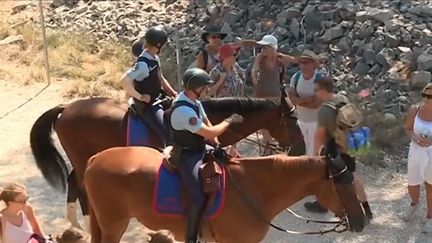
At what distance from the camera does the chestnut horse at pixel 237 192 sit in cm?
604

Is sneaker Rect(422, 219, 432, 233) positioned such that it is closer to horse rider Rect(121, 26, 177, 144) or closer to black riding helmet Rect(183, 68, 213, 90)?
horse rider Rect(121, 26, 177, 144)

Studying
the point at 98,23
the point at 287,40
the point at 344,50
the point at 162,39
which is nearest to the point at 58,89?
the point at 98,23

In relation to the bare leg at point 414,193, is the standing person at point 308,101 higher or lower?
higher

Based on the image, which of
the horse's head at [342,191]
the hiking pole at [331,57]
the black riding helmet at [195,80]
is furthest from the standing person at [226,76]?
the hiking pole at [331,57]

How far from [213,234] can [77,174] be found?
7.41 ft

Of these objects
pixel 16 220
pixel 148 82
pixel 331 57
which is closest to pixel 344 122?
pixel 148 82

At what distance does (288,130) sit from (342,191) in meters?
2.17

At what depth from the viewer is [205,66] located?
9016 millimetres

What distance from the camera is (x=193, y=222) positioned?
6.32 meters

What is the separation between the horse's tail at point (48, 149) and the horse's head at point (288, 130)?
7.78 feet

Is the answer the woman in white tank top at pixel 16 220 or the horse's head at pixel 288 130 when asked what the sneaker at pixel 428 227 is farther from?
the woman in white tank top at pixel 16 220

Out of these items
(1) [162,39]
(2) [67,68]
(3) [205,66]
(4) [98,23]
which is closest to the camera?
(1) [162,39]

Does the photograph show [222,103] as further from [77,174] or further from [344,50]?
[344,50]

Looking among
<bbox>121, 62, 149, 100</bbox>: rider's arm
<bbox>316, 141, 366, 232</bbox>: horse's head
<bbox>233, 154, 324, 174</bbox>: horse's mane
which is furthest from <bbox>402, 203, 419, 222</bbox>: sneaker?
<bbox>121, 62, 149, 100</bbox>: rider's arm
